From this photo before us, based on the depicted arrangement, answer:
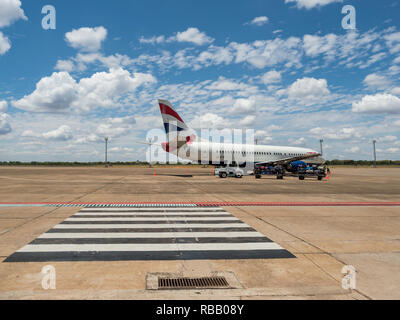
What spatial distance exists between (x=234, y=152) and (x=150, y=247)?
35.6 metres

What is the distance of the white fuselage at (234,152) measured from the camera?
38906mm

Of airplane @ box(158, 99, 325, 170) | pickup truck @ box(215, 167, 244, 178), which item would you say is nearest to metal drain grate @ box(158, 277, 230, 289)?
pickup truck @ box(215, 167, 244, 178)

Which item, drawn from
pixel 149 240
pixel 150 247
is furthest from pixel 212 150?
pixel 150 247

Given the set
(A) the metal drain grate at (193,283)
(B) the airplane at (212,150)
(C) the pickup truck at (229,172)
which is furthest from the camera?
(B) the airplane at (212,150)

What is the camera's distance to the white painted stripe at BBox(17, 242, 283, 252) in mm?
6672

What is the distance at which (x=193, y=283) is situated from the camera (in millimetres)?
4742

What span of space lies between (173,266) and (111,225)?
4.52 metres

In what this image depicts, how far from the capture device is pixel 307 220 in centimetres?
1023

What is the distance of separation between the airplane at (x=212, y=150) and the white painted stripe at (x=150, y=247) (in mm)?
29637

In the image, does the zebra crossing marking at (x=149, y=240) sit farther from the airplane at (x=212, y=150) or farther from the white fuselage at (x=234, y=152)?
the white fuselage at (x=234, y=152)

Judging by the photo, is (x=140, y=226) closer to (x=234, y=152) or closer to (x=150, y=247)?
(x=150, y=247)

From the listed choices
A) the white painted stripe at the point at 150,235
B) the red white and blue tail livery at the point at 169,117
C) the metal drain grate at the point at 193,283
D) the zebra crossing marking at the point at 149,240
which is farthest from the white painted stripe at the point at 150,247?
the red white and blue tail livery at the point at 169,117

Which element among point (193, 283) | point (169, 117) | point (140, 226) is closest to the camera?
point (193, 283)
